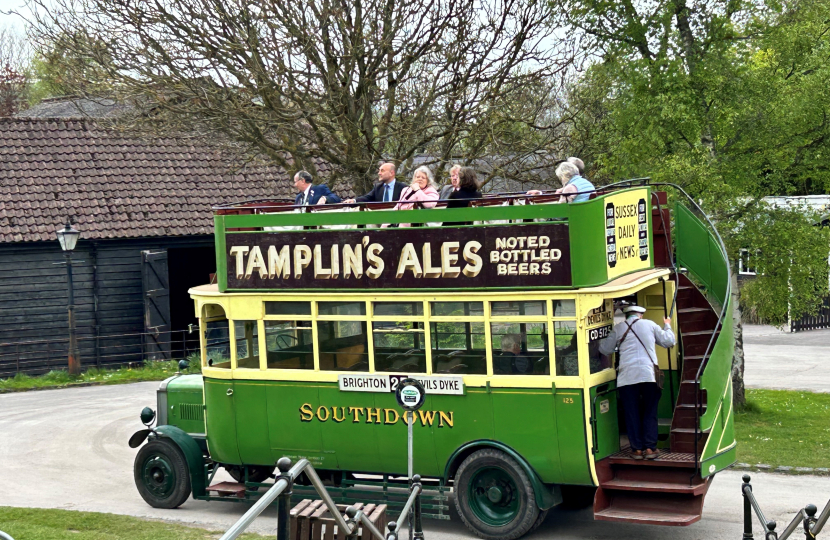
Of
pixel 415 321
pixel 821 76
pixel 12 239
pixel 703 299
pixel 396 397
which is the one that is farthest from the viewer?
pixel 12 239

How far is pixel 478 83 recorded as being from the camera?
18.3m

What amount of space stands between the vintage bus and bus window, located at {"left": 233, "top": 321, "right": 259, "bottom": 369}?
2 cm

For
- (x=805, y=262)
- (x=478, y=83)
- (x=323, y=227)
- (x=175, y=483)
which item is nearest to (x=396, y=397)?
(x=323, y=227)

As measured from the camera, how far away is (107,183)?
26.6 m

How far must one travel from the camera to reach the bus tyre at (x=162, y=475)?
12344mm

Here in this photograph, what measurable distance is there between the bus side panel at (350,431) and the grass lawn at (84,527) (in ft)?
4.27

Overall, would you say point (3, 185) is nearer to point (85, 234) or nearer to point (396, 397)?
point (85, 234)

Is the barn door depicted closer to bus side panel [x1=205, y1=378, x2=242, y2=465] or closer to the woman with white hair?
bus side panel [x1=205, y1=378, x2=242, y2=465]

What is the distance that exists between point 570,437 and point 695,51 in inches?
311

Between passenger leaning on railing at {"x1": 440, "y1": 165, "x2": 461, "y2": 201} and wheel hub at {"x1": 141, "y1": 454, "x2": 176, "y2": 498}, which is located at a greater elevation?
passenger leaning on railing at {"x1": 440, "y1": 165, "x2": 461, "y2": 201}

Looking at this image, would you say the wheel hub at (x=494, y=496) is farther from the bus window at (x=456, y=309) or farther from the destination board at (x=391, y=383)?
the bus window at (x=456, y=309)

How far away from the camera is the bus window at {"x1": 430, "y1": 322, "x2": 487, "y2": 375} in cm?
1080

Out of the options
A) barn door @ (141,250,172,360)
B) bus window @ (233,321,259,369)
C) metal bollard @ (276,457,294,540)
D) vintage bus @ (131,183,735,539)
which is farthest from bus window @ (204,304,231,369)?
barn door @ (141,250,172,360)

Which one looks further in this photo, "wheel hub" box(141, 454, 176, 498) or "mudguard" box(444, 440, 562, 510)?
"wheel hub" box(141, 454, 176, 498)
